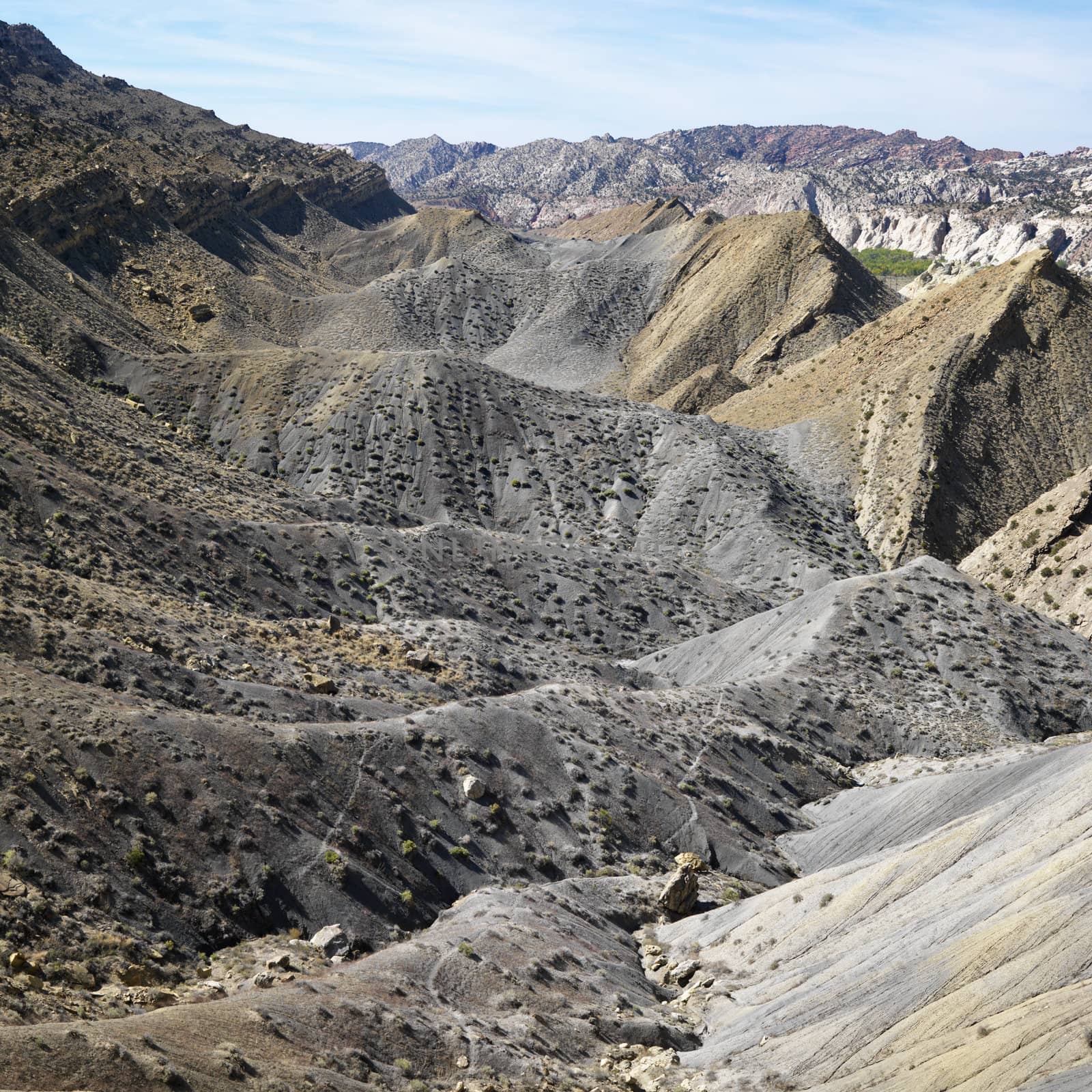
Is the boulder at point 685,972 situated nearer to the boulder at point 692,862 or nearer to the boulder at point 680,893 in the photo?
the boulder at point 680,893

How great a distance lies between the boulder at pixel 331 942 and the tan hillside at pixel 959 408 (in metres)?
44.8

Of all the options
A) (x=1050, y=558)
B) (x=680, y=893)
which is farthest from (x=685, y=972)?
(x=1050, y=558)

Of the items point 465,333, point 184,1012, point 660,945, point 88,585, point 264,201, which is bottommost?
point 660,945

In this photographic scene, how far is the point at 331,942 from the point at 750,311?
→ 3729 inches

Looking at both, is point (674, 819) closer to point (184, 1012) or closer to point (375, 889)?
point (375, 889)

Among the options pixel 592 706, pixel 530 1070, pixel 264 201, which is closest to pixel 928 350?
pixel 592 706

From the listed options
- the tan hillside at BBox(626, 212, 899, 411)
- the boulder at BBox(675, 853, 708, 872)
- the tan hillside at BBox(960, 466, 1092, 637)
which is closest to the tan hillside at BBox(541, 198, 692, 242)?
the tan hillside at BBox(626, 212, 899, 411)

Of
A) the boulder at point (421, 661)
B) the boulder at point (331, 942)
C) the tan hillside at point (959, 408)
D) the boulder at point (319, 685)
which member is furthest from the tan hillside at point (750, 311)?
the boulder at point (331, 942)

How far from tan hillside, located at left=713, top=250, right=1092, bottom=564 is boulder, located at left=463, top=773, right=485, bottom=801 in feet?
124

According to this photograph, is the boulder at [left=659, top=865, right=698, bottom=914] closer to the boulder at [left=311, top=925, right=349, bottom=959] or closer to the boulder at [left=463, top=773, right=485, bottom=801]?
the boulder at [left=463, top=773, right=485, bottom=801]

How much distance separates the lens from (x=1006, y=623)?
45.6m

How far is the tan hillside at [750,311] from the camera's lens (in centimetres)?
10094

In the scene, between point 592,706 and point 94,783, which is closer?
point 94,783

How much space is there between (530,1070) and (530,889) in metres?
7.60
